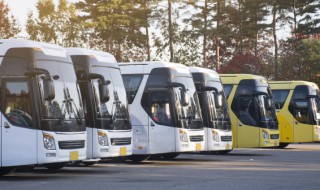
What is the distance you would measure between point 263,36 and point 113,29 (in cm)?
1504

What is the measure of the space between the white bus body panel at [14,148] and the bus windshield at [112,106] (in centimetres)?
353

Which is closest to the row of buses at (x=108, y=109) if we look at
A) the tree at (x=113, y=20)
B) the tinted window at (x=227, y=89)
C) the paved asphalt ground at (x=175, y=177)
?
the tinted window at (x=227, y=89)

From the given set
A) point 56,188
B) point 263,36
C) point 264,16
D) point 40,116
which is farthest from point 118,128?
point 263,36

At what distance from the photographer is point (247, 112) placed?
33562 millimetres

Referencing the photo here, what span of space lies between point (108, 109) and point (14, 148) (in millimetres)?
4140

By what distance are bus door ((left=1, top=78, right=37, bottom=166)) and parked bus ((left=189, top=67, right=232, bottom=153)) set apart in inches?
429

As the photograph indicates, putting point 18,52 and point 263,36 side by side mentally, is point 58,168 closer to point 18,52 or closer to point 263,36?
point 18,52

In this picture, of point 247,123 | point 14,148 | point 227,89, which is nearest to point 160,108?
point 247,123

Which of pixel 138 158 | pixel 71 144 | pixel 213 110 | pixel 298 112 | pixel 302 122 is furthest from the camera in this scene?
pixel 298 112

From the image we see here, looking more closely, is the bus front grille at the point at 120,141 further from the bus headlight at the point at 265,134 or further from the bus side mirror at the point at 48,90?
the bus headlight at the point at 265,134

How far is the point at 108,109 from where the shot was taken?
878 inches

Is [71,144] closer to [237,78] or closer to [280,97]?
[237,78]

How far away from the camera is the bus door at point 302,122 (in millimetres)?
38625

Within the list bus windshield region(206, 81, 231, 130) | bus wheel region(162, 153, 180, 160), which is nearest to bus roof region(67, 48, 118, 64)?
bus wheel region(162, 153, 180, 160)
